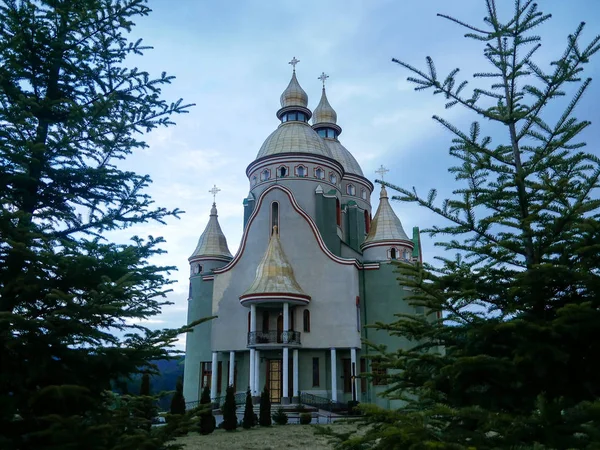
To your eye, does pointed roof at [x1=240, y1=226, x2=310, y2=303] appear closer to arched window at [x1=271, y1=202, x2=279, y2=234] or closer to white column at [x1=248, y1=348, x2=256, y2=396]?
arched window at [x1=271, y1=202, x2=279, y2=234]

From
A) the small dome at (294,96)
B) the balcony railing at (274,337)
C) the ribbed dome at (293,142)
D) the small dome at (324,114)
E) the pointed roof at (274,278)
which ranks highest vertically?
the small dome at (324,114)

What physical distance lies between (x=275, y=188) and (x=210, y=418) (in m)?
11.9

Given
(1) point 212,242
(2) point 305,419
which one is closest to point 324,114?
(1) point 212,242

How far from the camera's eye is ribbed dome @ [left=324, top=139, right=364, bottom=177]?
31688 mm

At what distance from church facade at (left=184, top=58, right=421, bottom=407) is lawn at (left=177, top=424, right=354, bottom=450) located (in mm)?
4657

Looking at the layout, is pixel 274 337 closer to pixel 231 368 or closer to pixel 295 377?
pixel 295 377

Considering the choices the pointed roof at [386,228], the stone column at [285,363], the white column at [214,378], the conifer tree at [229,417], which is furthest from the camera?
the pointed roof at [386,228]

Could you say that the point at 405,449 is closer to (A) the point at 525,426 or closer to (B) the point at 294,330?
(A) the point at 525,426

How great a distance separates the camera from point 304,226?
24.1m

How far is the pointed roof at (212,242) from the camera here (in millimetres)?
27203

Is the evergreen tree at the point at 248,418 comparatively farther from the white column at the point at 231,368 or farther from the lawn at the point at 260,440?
the white column at the point at 231,368

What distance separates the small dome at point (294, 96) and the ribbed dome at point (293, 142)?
1.45 m

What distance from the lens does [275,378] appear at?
22.6 metres

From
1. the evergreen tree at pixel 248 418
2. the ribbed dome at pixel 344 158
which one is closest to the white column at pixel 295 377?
the evergreen tree at pixel 248 418
